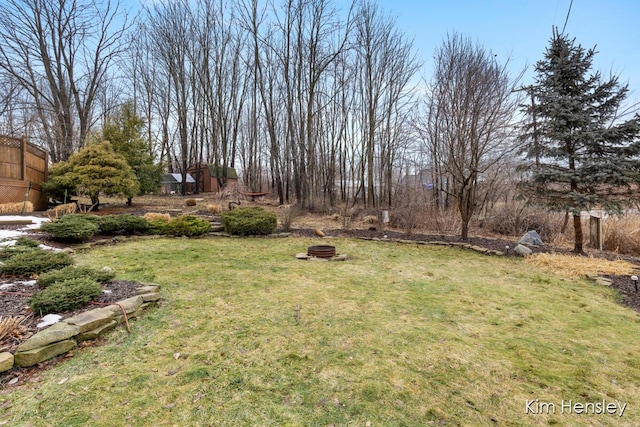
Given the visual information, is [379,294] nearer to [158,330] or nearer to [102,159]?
[158,330]

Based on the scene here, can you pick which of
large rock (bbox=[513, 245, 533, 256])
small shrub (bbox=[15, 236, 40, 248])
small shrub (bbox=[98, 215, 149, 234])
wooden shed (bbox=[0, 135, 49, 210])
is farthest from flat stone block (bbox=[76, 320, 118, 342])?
wooden shed (bbox=[0, 135, 49, 210])

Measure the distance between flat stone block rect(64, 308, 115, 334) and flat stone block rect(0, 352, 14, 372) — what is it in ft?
1.30

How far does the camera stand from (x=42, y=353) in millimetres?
2045

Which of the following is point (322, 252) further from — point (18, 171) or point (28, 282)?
point (18, 171)

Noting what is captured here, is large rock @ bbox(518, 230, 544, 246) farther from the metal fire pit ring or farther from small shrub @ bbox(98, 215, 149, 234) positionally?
small shrub @ bbox(98, 215, 149, 234)

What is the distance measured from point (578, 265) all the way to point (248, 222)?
676cm

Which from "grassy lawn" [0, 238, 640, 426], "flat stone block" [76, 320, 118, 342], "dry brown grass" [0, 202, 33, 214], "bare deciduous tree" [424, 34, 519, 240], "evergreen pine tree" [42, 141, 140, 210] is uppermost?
"bare deciduous tree" [424, 34, 519, 240]

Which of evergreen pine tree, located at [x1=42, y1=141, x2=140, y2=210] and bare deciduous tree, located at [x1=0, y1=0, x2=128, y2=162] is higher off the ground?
bare deciduous tree, located at [x1=0, y1=0, x2=128, y2=162]

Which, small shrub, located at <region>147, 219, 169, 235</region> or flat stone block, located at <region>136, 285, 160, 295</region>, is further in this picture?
A: small shrub, located at <region>147, 219, 169, 235</region>

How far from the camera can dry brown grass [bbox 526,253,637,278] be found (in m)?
4.66

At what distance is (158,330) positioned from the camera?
2596 millimetres

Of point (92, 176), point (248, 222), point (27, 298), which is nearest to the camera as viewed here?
point (27, 298)

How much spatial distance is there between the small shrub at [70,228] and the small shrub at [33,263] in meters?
1.84

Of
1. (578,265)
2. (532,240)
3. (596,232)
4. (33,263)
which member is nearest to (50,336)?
(33,263)
